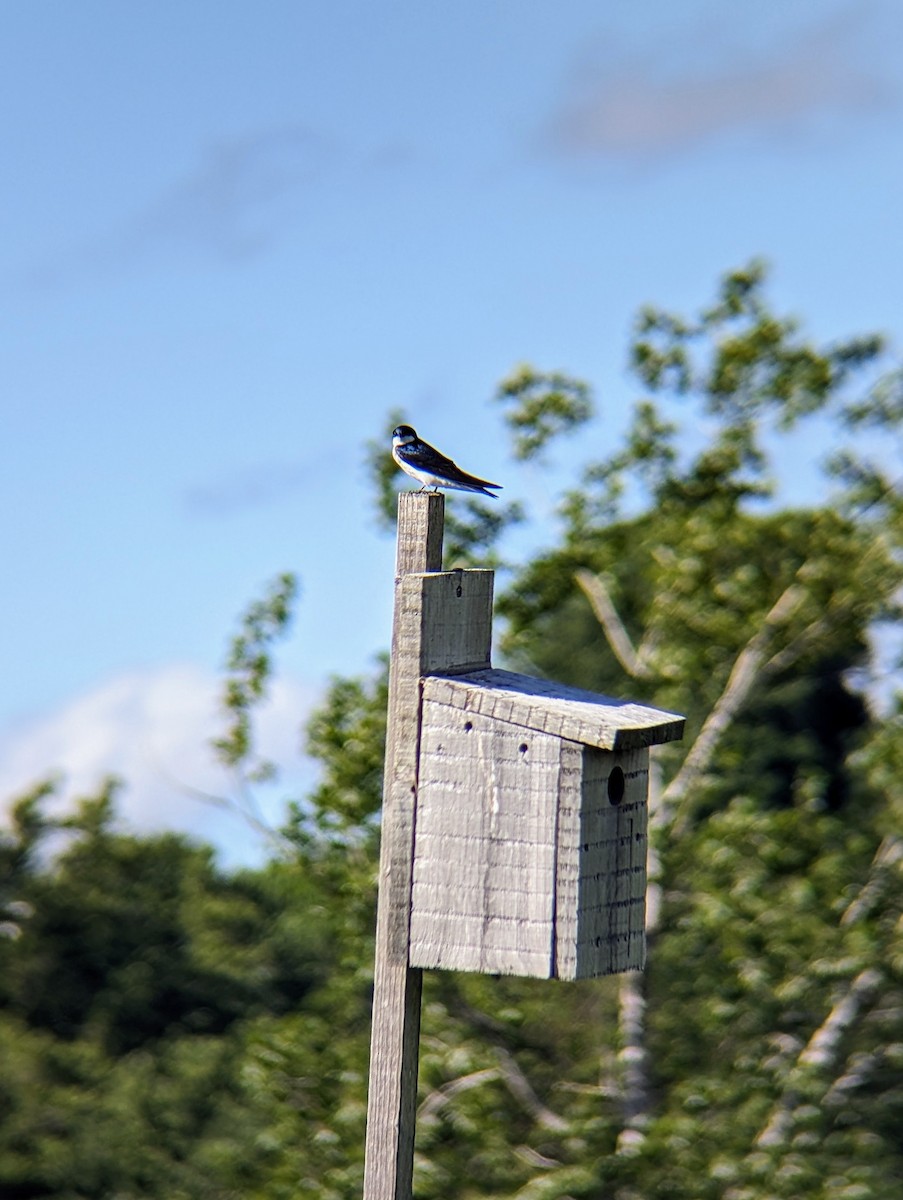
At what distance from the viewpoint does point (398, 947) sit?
15.0ft

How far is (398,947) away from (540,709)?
2.25 ft

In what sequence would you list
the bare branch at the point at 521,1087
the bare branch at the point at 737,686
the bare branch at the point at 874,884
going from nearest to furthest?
1. the bare branch at the point at 521,1087
2. the bare branch at the point at 874,884
3. the bare branch at the point at 737,686

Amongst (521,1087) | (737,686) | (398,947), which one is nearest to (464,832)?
(398,947)

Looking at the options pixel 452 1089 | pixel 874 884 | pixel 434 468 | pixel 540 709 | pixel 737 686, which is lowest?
pixel 452 1089

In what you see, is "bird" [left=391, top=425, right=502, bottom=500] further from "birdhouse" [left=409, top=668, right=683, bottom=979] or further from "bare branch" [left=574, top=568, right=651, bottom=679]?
"bare branch" [left=574, top=568, right=651, bottom=679]

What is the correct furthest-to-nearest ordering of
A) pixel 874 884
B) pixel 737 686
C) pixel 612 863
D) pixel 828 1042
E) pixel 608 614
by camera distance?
pixel 608 614, pixel 737 686, pixel 874 884, pixel 828 1042, pixel 612 863

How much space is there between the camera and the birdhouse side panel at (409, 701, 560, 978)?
447cm

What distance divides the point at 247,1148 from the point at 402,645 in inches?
418

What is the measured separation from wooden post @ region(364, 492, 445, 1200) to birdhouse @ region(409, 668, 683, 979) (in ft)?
0.10

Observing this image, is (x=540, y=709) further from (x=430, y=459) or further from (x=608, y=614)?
(x=608, y=614)

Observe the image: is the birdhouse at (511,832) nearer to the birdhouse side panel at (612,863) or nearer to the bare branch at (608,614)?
the birdhouse side panel at (612,863)

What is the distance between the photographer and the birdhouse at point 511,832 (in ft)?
14.6

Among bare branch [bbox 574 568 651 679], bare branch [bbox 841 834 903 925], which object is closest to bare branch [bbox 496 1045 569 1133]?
bare branch [bbox 841 834 903 925]

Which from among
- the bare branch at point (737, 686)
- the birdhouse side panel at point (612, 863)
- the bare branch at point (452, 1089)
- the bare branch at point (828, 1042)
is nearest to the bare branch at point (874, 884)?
the bare branch at point (828, 1042)
